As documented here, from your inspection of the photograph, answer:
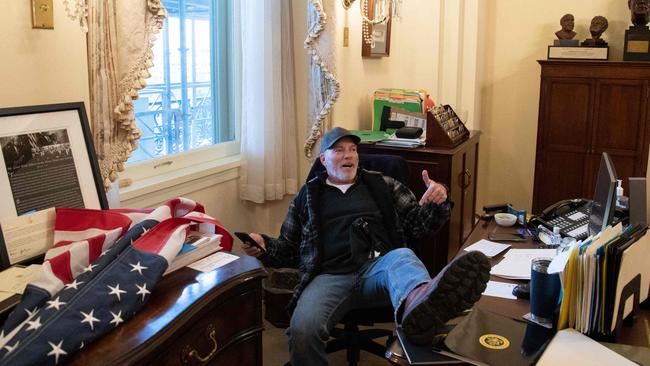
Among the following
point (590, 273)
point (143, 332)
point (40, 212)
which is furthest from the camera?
point (40, 212)

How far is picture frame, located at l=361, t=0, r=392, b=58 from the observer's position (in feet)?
12.4

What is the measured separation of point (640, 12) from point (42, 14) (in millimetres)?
3847

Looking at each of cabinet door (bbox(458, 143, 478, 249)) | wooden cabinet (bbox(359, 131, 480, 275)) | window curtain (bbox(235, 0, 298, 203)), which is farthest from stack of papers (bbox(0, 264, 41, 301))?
cabinet door (bbox(458, 143, 478, 249))

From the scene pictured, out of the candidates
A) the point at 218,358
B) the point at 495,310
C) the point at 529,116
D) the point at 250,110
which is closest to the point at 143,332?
the point at 218,358

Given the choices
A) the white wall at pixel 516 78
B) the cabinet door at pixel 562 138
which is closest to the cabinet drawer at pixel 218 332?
the cabinet door at pixel 562 138

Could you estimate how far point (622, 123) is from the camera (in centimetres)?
443

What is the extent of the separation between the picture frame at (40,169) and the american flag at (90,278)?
77mm

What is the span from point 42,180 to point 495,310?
1.31 meters

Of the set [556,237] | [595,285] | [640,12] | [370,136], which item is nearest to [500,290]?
[595,285]

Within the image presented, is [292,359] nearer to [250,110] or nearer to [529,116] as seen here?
[250,110]

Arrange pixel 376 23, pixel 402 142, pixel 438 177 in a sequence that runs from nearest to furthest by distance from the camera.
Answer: pixel 438 177, pixel 402 142, pixel 376 23

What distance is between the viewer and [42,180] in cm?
177

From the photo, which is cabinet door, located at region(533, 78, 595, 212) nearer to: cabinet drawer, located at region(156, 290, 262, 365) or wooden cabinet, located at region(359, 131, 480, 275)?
wooden cabinet, located at region(359, 131, 480, 275)

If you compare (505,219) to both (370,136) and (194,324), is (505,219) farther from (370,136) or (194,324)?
(194,324)
